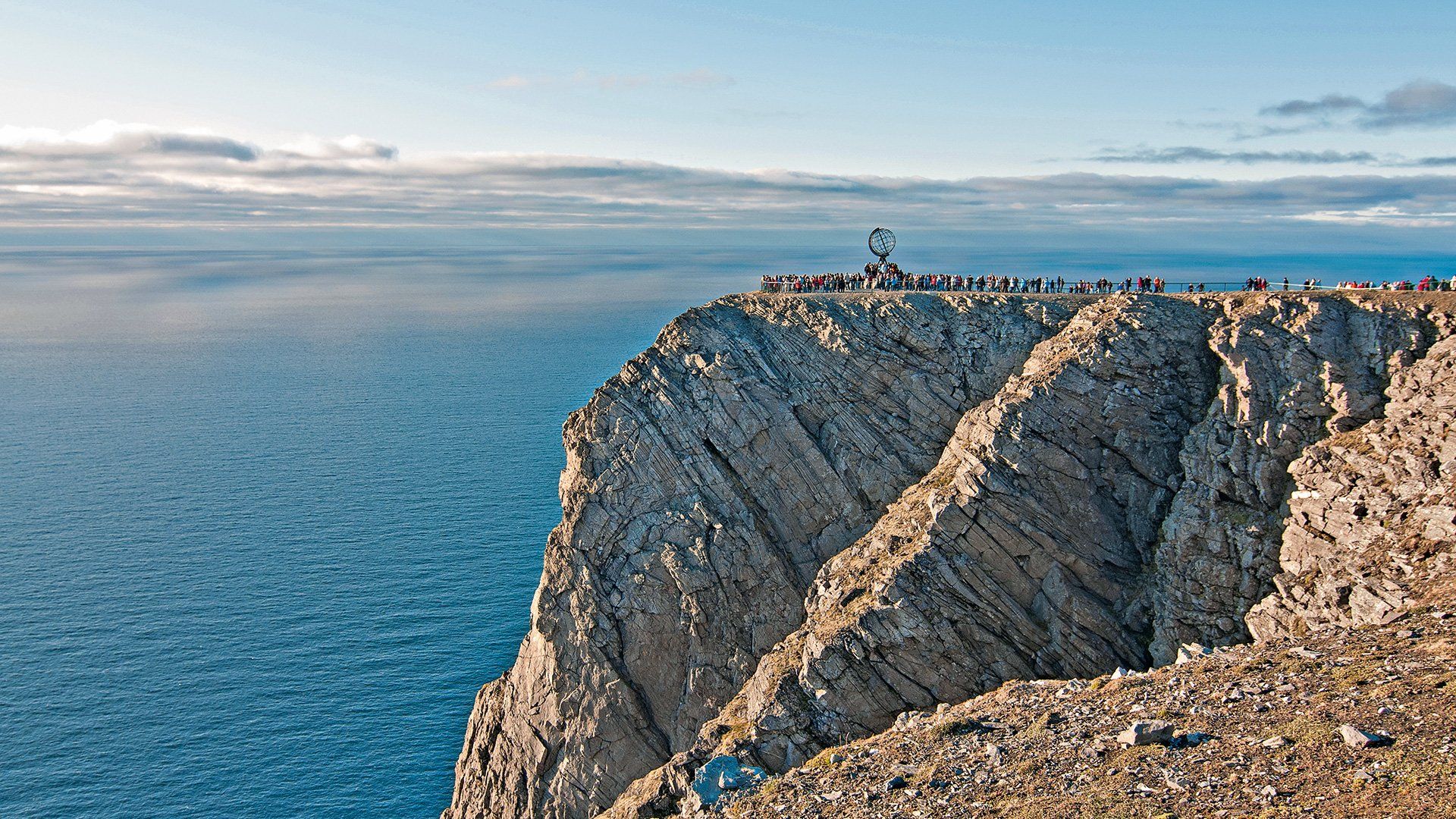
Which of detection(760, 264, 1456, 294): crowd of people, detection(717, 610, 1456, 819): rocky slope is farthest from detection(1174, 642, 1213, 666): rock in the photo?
detection(760, 264, 1456, 294): crowd of people

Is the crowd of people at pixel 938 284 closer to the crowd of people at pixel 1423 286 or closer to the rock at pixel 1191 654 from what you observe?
the crowd of people at pixel 1423 286

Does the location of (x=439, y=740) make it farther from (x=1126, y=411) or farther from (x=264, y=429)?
(x=264, y=429)

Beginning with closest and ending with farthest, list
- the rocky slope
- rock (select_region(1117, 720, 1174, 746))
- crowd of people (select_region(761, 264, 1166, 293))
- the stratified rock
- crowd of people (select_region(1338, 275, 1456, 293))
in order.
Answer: the rocky slope
rock (select_region(1117, 720, 1174, 746))
the stratified rock
crowd of people (select_region(1338, 275, 1456, 293))
crowd of people (select_region(761, 264, 1166, 293))

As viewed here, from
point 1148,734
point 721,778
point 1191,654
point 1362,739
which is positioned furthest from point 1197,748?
point 721,778

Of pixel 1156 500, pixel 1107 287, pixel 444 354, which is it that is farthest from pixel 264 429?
pixel 1156 500

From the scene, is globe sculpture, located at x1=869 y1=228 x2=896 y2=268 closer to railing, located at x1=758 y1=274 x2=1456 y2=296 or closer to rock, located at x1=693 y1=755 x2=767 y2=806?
railing, located at x1=758 y1=274 x2=1456 y2=296

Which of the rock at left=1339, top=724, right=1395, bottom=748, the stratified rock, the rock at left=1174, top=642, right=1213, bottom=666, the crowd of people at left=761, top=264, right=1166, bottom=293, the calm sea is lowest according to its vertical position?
the calm sea
